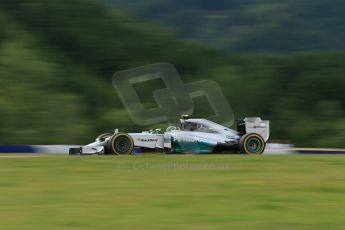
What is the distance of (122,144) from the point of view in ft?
53.5

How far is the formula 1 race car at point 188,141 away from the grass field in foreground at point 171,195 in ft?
9.77

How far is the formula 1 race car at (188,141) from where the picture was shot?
1628 cm

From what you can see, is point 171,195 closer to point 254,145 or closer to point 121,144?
point 121,144

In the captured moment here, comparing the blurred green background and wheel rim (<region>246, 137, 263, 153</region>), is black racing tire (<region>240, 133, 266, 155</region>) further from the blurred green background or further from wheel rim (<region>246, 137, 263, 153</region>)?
the blurred green background

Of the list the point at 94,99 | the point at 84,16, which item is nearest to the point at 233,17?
the point at 84,16

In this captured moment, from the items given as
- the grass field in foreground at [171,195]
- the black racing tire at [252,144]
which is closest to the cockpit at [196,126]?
the black racing tire at [252,144]

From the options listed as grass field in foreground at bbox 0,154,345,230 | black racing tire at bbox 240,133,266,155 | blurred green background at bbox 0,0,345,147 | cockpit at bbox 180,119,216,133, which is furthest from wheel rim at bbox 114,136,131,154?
blurred green background at bbox 0,0,345,147

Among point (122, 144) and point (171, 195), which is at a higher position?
point (122, 144)

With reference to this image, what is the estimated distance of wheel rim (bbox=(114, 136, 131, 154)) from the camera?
1625cm

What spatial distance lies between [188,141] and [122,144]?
1620 mm

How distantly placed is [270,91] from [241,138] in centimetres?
4067

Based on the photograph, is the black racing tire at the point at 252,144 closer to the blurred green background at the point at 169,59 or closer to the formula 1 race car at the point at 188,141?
the formula 1 race car at the point at 188,141

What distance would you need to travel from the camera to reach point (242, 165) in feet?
42.6

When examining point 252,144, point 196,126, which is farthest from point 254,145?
point 196,126
